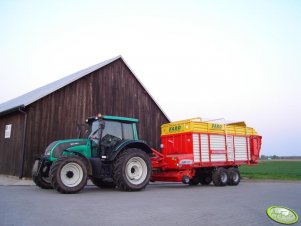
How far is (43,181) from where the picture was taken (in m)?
10.4

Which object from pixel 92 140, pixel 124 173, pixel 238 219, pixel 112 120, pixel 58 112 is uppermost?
pixel 58 112

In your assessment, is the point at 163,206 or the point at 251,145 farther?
the point at 251,145

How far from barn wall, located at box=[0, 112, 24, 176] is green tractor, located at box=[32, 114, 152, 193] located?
5716 mm

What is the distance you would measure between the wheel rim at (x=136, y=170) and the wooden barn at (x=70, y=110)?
6.52m

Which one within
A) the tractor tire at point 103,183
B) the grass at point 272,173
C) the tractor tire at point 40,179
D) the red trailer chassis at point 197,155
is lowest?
the grass at point 272,173

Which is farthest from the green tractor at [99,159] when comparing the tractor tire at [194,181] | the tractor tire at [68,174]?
the tractor tire at [194,181]

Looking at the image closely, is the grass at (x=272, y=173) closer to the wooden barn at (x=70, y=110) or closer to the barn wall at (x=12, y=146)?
the wooden barn at (x=70, y=110)

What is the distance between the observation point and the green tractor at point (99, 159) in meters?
9.10

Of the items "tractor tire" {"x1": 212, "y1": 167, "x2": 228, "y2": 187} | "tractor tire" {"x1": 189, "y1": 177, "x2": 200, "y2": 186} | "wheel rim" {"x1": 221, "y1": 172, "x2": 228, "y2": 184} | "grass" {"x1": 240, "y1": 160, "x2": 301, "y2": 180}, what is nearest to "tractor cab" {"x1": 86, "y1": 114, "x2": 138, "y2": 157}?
"tractor tire" {"x1": 212, "y1": 167, "x2": 228, "y2": 187}

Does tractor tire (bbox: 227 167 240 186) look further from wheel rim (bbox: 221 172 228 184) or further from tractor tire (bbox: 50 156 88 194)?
tractor tire (bbox: 50 156 88 194)

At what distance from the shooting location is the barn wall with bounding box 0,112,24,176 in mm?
15545

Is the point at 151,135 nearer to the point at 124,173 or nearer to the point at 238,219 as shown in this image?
the point at 124,173

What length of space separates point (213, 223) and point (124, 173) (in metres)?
4.90

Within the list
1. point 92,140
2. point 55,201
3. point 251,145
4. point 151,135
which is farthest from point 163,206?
point 151,135
